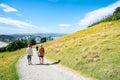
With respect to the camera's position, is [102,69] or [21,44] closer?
[102,69]

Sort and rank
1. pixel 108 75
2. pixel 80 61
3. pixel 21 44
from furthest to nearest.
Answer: pixel 21 44 → pixel 80 61 → pixel 108 75

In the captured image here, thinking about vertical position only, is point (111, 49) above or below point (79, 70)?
above

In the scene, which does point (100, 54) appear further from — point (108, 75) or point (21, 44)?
point (21, 44)

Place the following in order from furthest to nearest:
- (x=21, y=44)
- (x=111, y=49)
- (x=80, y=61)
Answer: (x=21, y=44), (x=111, y=49), (x=80, y=61)

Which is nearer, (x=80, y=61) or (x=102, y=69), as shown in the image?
(x=102, y=69)

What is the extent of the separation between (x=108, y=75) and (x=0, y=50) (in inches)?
6268

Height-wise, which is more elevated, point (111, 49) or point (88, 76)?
point (111, 49)

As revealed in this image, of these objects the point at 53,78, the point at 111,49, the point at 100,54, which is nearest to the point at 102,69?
the point at 53,78

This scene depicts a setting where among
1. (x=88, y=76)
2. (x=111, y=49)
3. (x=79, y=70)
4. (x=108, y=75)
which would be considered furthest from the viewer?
(x=111, y=49)

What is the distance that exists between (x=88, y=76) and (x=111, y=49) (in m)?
8.27

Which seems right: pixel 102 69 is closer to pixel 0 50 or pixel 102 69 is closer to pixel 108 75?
pixel 108 75

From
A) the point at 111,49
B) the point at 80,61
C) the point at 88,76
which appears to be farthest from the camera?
the point at 111,49

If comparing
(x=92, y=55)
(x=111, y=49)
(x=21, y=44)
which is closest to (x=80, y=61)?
(x=92, y=55)

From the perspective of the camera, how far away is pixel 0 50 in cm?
16638
